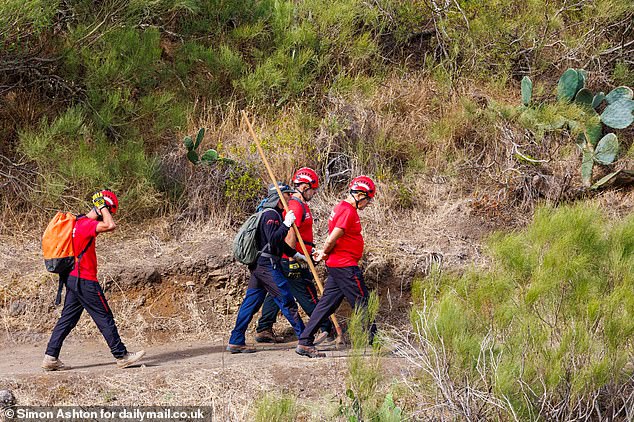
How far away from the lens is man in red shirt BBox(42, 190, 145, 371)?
7.92 m

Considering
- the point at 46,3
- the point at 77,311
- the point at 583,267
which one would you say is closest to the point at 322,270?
the point at 77,311

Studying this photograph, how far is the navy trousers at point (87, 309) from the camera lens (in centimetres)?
794

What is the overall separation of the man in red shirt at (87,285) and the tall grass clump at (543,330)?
2887 mm

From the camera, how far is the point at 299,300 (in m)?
8.82

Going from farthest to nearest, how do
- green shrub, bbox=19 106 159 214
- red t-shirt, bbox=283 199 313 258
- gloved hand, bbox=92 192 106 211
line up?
green shrub, bbox=19 106 159 214, red t-shirt, bbox=283 199 313 258, gloved hand, bbox=92 192 106 211

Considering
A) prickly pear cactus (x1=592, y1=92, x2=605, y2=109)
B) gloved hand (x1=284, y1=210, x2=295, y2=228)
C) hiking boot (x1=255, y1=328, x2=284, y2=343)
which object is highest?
gloved hand (x1=284, y1=210, x2=295, y2=228)

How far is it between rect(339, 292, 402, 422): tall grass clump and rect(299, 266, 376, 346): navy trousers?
1324mm

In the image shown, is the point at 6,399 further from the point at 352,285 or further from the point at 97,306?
the point at 352,285

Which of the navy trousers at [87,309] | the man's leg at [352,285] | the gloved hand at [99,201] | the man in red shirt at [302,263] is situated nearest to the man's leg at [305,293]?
the man in red shirt at [302,263]

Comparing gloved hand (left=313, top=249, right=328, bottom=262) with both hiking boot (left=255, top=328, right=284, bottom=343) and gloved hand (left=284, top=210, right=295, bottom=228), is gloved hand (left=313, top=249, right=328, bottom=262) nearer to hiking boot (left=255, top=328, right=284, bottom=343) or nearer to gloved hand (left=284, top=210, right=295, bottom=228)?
gloved hand (left=284, top=210, right=295, bottom=228)

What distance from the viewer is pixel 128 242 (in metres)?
10.8

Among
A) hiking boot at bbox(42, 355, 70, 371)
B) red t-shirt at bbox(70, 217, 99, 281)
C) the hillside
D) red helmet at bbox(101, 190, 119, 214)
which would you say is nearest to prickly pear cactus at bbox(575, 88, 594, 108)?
the hillside

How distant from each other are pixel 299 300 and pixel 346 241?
0.95 meters

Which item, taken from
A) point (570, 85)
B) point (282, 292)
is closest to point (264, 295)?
point (282, 292)
